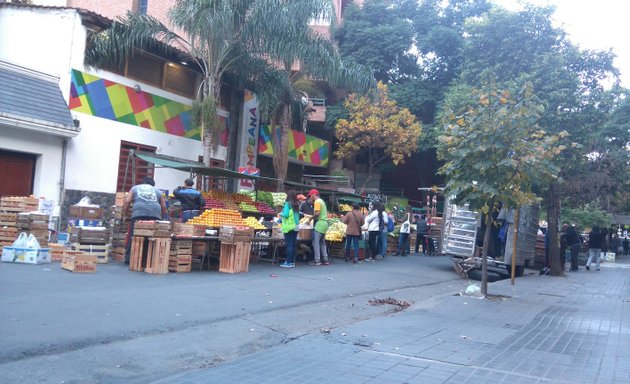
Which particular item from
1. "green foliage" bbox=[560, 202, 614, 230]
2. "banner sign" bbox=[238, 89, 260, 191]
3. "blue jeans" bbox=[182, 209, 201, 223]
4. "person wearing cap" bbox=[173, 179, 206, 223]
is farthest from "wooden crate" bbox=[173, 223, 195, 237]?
"green foliage" bbox=[560, 202, 614, 230]

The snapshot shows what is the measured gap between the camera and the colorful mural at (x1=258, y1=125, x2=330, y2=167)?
2477 cm

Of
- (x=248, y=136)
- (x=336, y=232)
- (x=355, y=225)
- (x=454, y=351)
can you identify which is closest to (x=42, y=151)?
(x=336, y=232)

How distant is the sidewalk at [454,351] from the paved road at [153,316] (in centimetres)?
47

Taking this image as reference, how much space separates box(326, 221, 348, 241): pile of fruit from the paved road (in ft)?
14.4

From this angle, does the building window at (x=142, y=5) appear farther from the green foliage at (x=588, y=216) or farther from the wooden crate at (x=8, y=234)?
the green foliage at (x=588, y=216)

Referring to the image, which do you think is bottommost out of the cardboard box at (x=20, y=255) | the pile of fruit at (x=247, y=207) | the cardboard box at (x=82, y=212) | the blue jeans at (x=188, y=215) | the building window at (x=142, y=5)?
the cardboard box at (x=20, y=255)

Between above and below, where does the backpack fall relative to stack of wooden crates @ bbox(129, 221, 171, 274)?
above

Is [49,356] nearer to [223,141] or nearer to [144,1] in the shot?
[223,141]

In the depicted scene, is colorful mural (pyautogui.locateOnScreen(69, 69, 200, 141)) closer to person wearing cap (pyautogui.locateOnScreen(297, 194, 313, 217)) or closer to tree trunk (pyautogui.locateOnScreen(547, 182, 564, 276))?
person wearing cap (pyautogui.locateOnScreen(297, 194, 313, 217))

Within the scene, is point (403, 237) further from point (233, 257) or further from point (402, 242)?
point (233, 257)

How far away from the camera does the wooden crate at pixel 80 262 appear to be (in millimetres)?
9945

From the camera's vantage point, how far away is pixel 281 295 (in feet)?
31.1

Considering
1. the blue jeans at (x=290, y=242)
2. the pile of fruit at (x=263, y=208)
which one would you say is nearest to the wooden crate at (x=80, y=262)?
the blue jeans at (x=290, y=242)

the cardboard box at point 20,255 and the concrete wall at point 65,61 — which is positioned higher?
the concrete wall at point 65,61
